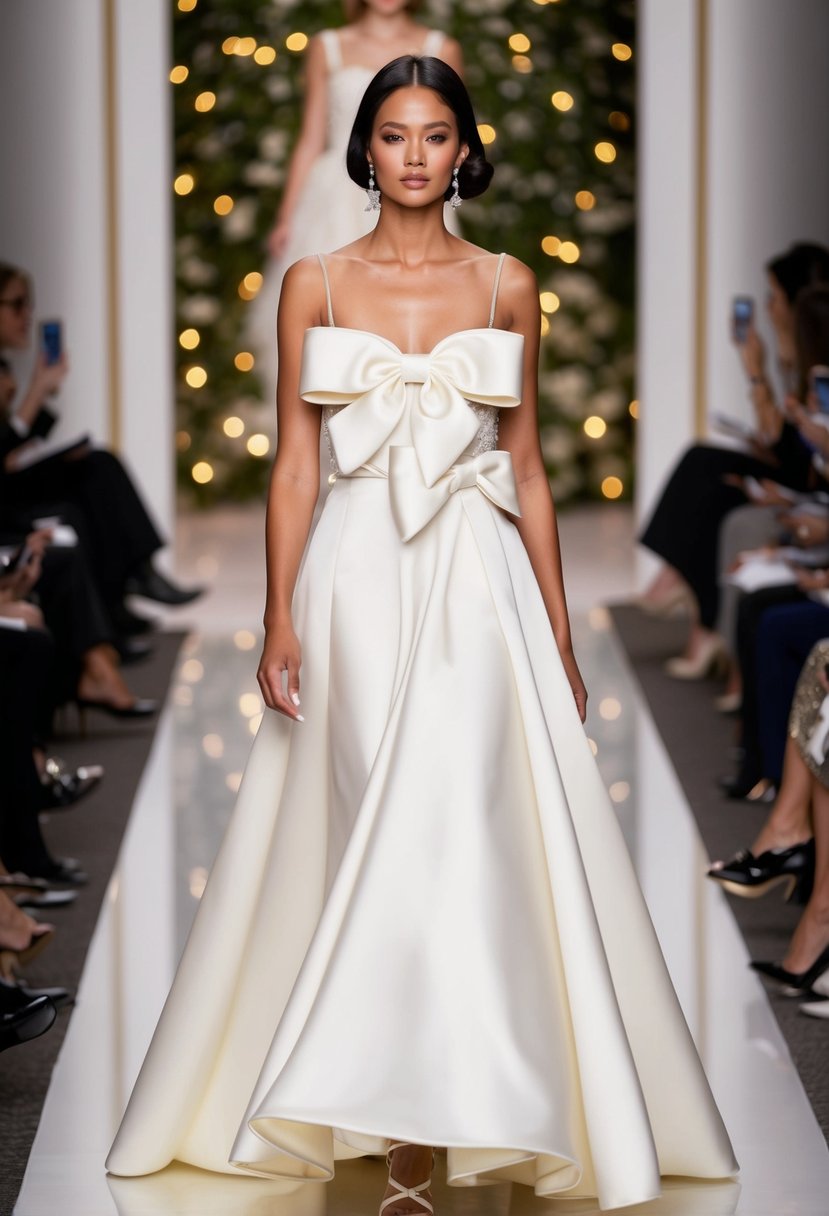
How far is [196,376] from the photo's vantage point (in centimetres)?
1041

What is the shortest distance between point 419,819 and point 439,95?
2.95ft

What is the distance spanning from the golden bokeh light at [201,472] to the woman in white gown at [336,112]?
2.80m

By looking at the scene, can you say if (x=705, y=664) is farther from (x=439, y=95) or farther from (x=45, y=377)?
(x=439, y=95)

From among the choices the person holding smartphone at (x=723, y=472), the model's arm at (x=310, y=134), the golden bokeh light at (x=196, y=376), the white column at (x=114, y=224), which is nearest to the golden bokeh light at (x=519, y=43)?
the golden bokeh light at (x=196, y=376)

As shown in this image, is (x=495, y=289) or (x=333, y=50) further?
(x=333, y=50)

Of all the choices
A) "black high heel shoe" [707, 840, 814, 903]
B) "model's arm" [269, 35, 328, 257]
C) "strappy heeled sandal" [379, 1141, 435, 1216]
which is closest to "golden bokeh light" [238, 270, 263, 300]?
"model's arm" [269, 35, 328, 257]

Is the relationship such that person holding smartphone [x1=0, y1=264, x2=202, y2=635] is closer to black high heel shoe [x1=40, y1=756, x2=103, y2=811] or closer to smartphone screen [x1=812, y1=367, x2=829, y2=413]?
black high heel shoe [x1=40, y1=756, x2=103, y2=811]

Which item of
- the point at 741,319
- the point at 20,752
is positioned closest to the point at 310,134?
the point at 741,319

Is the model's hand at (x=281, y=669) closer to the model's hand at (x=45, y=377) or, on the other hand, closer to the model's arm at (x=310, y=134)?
the model's hand at (x=45, y=377)

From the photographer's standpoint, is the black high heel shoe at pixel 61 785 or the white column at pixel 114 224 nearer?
the black high heel shoe at pixel 61 785

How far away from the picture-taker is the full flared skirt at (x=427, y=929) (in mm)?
2461

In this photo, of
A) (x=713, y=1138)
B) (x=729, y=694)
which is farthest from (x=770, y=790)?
(x=713, y=1138)

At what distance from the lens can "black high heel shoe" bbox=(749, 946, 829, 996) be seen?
11.9 ft

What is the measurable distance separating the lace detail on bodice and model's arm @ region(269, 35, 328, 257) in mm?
4452
